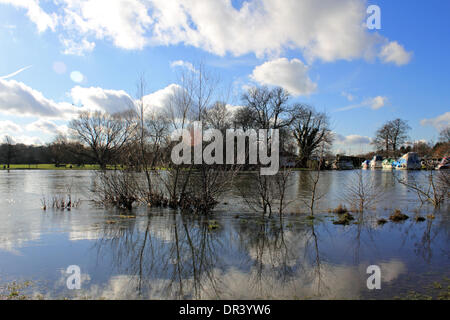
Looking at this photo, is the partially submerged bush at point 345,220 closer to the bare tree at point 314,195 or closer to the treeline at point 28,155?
the bare tree at point 314,195

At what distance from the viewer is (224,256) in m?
7.55

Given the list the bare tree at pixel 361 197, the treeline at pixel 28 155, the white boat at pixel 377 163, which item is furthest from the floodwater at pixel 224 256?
the white boat at pixel 377 163

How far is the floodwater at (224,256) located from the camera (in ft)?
18.0

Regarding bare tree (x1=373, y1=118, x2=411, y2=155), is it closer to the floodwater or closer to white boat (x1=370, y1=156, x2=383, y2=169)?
white boat (x1=370, y1=156, x2=383, y2=169)

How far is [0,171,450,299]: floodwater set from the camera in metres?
5.50

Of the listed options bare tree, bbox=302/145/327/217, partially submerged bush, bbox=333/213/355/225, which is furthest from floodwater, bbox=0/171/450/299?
bare tree, bbox=302/145/327/217

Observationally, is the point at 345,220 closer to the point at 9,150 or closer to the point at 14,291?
the point at 14,291

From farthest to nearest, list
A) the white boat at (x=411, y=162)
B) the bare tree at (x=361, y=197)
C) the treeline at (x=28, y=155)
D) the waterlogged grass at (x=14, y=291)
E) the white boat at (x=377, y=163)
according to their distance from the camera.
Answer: the treeline at (x=28, y=155), the white boat at (x=377, y=163), the white boat at (x=411, y=162), the bare tree at (x=361, y=197), the waterlogged grass at (x=14, y=291)

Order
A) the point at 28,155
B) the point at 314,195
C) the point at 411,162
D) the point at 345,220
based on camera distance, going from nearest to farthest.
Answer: the point at 345,220
the point at 314,195
the point at 411,162
the point at 28,155

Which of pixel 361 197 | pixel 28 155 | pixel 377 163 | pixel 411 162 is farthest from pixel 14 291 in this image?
pixel 28 155
